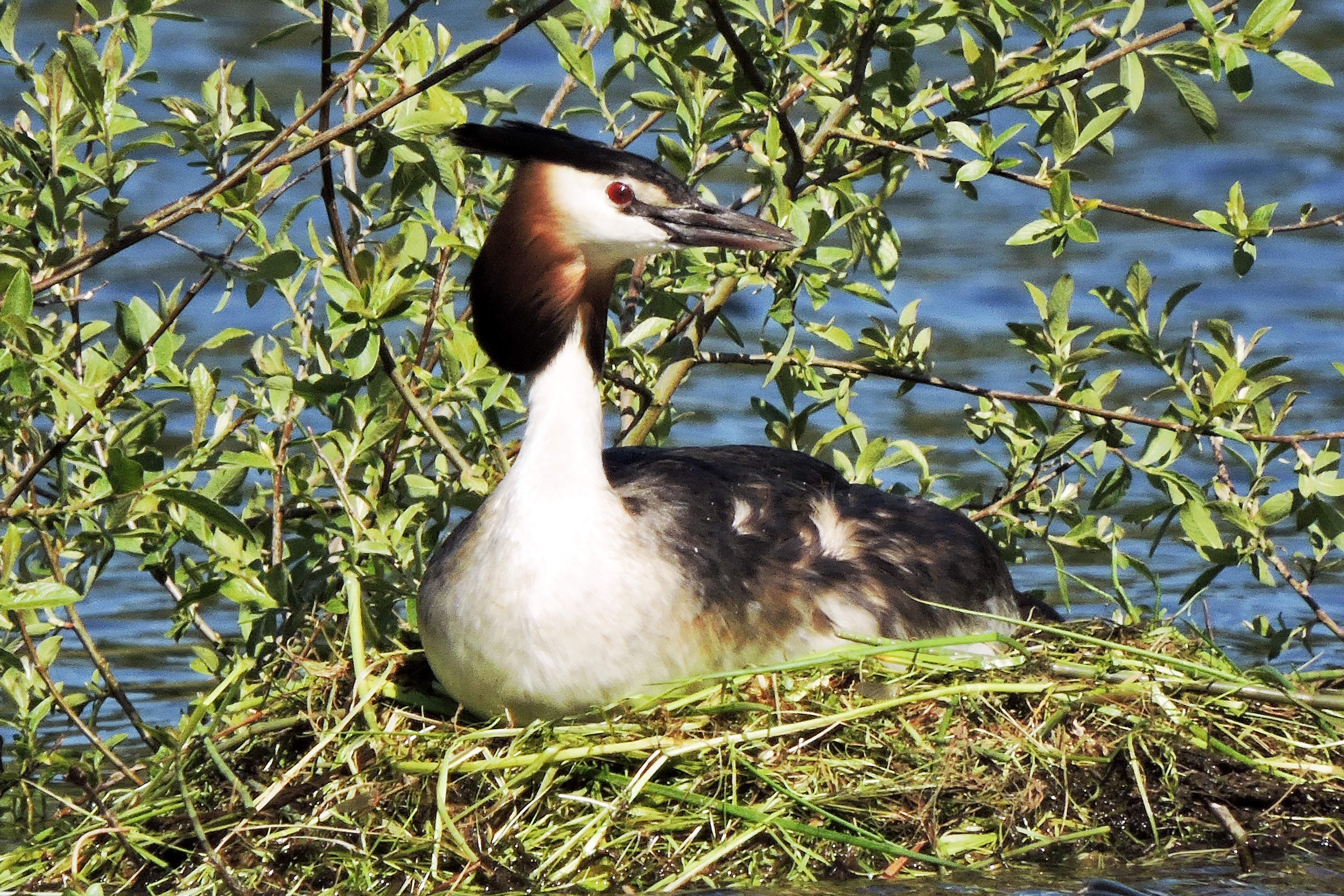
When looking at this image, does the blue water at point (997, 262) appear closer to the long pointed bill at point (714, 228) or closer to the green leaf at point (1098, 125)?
the green leaf at point (1098, 125)

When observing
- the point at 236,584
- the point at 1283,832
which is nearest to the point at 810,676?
the point at 1283,832

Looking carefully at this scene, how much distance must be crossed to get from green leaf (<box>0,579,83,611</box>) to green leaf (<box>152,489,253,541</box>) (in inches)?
11.6

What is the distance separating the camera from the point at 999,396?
5941mm

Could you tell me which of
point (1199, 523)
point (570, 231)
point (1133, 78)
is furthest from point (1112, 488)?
point (570, 231)

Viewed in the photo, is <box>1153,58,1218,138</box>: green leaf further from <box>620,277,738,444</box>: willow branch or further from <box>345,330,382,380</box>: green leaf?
<box>345,330,382,380</box>: green leaf

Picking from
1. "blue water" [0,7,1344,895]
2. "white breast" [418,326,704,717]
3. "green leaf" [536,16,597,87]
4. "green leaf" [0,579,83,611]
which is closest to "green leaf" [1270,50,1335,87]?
"green leaf" [536,16,597,87]

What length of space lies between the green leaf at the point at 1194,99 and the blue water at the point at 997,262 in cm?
252

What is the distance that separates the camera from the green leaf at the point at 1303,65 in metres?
5.15

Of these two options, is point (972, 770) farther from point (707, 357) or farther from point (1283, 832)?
point (707, 357)

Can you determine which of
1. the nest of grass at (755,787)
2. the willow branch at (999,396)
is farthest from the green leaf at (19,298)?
the willow branch at (999,396)

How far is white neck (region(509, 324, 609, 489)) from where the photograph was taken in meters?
5.05

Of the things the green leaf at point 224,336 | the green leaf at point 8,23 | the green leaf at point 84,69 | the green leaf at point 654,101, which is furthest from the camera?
the green leaf at point 654,101

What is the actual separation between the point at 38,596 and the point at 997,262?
8484 millimetres

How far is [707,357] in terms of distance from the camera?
618 centimetres
